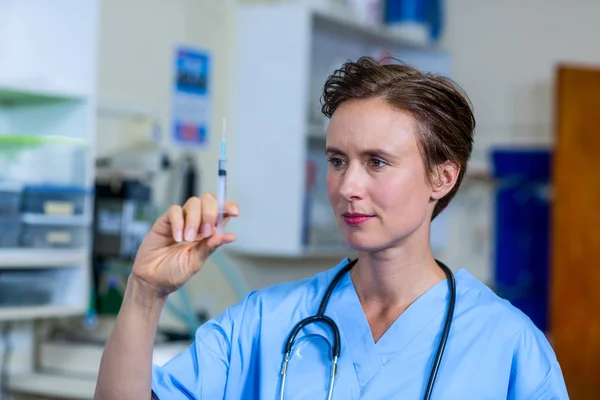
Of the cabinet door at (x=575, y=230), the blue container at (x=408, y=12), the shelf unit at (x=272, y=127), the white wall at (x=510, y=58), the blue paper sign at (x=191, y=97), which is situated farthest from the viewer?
the white wall at (x=510, y=58)

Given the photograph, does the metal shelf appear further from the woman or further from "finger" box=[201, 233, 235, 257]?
"finger" box=[201, 233, 235, 257]

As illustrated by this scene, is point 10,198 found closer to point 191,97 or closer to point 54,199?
point 54,199

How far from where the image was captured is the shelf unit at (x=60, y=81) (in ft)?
8.12

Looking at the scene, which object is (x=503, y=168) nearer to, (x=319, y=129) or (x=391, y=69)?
(x=319, y=129)

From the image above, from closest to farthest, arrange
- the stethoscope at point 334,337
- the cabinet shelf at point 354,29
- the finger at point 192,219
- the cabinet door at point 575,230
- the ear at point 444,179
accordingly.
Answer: the finger at point 192,219, the stethoscope at point 334,337, the ear at point 444,179, the cabinet shelf at point 354,29, the cabinet door at point 575,230

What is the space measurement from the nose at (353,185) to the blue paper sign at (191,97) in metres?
2.03

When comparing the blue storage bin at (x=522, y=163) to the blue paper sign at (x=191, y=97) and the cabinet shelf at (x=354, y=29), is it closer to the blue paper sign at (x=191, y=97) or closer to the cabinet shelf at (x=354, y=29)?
the cabinet shelf at (x=354, y=29)

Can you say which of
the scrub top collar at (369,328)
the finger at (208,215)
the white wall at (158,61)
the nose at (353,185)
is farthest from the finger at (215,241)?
the white wall at (158,61)

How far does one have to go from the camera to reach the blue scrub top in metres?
1.31

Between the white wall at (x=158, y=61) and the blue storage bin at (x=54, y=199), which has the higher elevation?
the white wall at (x=158, y=61)

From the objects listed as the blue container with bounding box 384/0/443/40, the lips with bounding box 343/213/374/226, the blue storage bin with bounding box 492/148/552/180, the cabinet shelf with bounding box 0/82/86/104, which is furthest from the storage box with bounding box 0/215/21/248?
the blue storage bin with bounding box 492/148/552/180

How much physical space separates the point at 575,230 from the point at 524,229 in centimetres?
33

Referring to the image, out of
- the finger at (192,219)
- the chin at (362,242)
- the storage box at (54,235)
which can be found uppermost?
the finger at (192,219)

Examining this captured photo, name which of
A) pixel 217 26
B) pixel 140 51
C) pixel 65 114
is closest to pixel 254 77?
pixel 217 26
